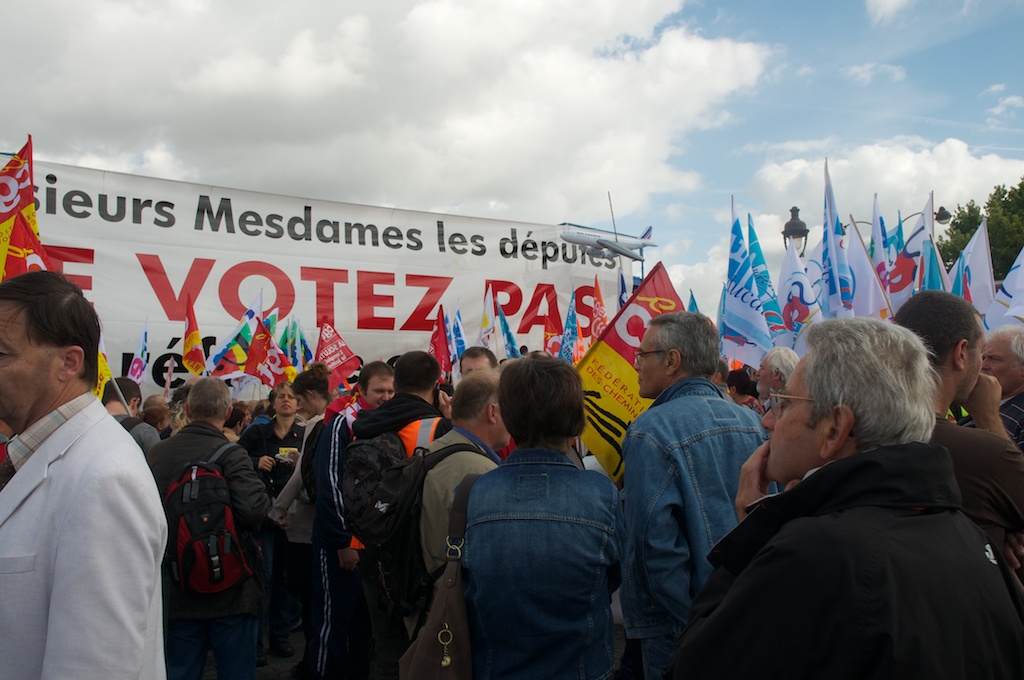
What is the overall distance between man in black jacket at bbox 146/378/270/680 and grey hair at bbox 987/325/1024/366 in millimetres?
3859

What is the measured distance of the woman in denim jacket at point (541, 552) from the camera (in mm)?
2451

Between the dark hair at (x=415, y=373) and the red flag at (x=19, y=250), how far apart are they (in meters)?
2.03

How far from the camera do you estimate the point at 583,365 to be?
4.22 metres

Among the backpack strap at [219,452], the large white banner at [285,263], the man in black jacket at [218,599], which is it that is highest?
the large white banner at [285,263]

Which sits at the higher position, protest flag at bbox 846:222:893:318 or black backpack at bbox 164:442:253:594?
protest flag at bbox 846:222:893:318

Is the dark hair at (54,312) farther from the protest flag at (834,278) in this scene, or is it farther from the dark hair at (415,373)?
the protest flag at (834,278)

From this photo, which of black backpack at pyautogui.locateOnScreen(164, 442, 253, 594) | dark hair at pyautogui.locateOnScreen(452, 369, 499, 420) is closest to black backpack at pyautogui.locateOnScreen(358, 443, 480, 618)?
dark hair at pyautogui.locateOnScreen(452, 369, 499, 420)

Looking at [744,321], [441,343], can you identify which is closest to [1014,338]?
[744,321]

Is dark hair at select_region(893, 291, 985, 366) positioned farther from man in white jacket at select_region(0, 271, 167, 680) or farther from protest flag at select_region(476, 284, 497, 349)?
protest flag at select_region(476, 284, 497, 349)

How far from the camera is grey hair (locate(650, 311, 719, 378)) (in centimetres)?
309

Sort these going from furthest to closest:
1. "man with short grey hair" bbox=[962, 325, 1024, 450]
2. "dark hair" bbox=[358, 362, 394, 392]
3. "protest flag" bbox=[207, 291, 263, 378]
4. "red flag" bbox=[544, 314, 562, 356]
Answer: "red flag" bbox=[544, 314, 562, 356] → "protest flag" bbox=[207, 291, 263, 378] → "dark hair" bbox=[358, 362, 394, 392] → "man with short grey hair" bbox=[962, 325, 1024, 450]

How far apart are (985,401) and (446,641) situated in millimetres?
2092

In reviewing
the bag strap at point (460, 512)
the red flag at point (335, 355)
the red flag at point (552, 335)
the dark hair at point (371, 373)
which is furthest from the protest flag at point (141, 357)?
the bag strap at point (460, 512)

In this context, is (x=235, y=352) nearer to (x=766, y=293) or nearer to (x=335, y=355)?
(x=335, y=355)
